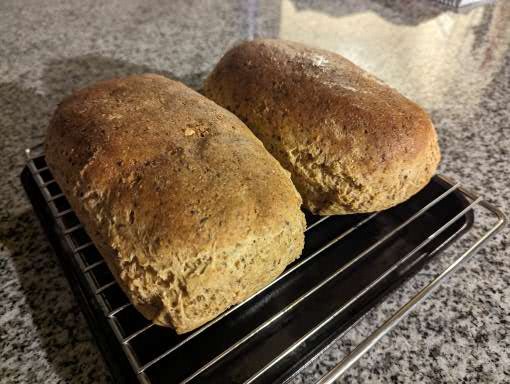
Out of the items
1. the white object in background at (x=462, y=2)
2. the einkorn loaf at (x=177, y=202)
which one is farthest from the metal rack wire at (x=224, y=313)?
the white object in background at (x=462, y=2)

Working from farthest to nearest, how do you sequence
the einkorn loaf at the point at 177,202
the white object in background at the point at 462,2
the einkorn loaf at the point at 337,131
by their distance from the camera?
1. the white object in background at the point at 462,2
2. the einkorn loaf at the point at 337,131
3. the einkorn loaf at the point at 177,202

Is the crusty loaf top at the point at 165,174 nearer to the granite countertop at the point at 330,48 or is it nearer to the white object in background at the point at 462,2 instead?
the granite countertop at the point at 330,48

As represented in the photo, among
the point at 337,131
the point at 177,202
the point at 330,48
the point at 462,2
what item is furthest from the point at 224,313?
the point at 462,2

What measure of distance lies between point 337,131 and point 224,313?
0.36 metres

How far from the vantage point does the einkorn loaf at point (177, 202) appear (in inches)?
21.5

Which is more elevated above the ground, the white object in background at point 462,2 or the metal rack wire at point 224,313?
the white object in background at point 462,2

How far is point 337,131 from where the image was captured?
715mm

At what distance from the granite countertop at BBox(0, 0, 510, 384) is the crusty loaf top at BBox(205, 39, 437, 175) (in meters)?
0.25

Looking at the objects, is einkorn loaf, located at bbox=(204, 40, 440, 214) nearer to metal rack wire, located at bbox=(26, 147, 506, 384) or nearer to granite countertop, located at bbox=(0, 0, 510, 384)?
metal rack wire, located at bbox=(26, 147, 506, 384)

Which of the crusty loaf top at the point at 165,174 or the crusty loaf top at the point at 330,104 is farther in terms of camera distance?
the crusty loaf top at the point at 330,104

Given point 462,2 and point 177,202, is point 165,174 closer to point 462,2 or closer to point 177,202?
point 177,202

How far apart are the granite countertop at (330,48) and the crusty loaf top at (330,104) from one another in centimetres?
25

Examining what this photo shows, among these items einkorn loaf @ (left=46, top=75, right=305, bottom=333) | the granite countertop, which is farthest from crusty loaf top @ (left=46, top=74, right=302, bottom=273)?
the granite countertop

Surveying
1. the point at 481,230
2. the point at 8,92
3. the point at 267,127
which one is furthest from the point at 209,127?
the point at 8,92
